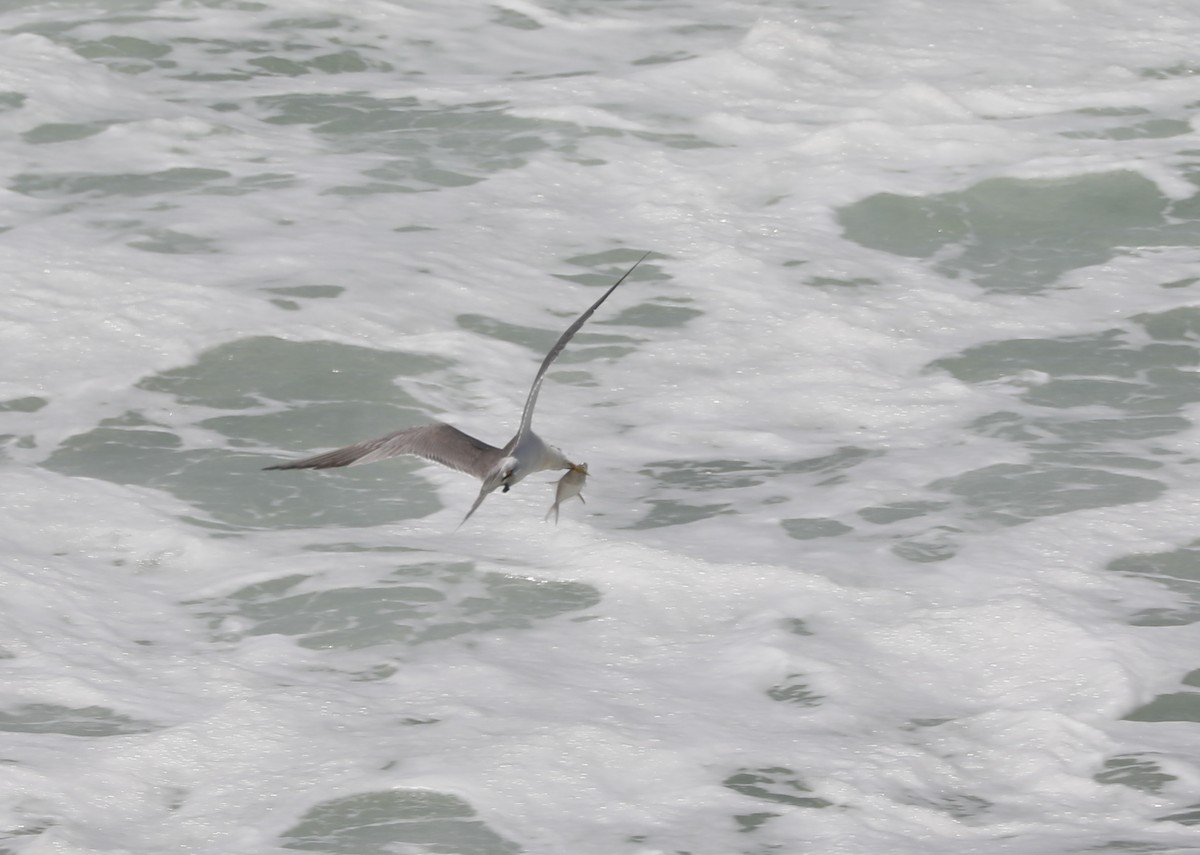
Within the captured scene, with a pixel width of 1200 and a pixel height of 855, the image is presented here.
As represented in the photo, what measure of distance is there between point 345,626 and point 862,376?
141 inches

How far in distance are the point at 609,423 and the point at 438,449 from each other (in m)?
3.17

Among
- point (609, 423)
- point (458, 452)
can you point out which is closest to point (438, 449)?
point (458, 452)

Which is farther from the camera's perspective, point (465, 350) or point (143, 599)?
point (465, 350)

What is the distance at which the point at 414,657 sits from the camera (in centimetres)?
720

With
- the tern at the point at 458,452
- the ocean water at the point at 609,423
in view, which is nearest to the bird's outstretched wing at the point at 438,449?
the tern at the point at 458,452

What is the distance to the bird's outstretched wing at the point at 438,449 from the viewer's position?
609cm

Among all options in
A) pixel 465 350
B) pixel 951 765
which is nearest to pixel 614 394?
pixel 465 350

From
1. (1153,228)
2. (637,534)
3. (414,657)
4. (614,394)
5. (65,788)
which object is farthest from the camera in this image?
(1153,228)

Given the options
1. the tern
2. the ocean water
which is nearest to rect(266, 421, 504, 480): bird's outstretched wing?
the tern

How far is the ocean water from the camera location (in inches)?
247

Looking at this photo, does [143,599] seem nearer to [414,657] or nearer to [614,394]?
[414,657]

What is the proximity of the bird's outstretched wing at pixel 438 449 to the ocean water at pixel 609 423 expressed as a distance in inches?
40.1

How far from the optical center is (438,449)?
6.20 metres

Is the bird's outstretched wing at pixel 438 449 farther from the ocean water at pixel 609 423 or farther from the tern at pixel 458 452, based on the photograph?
the ocean water at pixel 609 423
